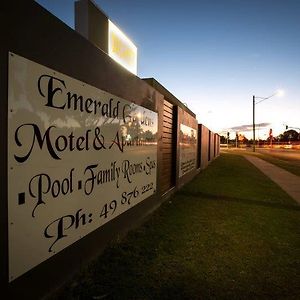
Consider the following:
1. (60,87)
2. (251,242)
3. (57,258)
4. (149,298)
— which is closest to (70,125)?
(60,87)

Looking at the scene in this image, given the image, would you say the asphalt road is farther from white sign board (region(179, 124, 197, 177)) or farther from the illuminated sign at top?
the illuminated sign at top

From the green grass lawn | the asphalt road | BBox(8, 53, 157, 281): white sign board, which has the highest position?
BBox(8, 53, 157, 281): white sign board

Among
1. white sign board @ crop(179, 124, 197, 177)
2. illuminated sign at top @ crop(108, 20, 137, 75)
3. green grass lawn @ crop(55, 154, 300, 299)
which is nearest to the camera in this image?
green grass lawn @ crop(55, 154, 300, 299)

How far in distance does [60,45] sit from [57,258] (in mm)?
2135

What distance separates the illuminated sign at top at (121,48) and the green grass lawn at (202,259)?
10.2 feet

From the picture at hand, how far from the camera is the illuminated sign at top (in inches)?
237

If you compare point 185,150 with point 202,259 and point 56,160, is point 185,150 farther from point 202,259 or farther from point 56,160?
point 56,160

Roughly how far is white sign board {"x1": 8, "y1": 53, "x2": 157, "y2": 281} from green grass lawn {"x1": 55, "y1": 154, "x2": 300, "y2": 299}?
1.87 feet

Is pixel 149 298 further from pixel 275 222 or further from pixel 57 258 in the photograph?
pixel 275 222

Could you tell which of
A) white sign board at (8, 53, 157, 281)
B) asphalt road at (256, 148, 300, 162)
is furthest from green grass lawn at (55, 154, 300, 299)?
asphalt road at (256, 148, 300, 162)

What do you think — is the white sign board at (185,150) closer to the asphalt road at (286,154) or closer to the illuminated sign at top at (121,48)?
the illuminated sign at top at (121,48)

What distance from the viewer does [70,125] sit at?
11.3ft

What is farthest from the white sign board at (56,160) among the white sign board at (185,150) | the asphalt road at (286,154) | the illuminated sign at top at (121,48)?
the asphalt road at (286,154)

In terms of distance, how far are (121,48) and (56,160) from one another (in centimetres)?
378
